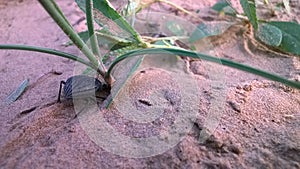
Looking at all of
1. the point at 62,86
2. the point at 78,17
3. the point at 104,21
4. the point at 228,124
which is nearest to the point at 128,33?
the point at 104,21

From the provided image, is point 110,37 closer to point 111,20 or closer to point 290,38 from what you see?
point 111,20

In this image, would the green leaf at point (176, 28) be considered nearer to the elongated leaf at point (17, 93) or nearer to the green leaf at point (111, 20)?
the green leaf at point (111, 20)

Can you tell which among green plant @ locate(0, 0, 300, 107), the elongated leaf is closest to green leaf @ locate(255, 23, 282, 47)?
green plant @ locate(0, 0, 300, 107)

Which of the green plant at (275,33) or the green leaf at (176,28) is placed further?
the green leaf at (176,28)

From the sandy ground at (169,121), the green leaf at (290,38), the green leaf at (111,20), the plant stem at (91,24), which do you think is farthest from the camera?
the green leaf at (290,38)

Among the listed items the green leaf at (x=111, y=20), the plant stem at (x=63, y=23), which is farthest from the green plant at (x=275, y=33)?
the plant stem at (x=63, y=23)

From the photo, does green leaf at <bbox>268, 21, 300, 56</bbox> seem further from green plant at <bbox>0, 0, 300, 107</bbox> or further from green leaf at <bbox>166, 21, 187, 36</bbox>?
green leaf at <bbox>166, 21, 187, 36</bbox>

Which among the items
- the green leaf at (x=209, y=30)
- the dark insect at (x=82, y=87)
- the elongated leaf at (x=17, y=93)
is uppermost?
the green leaf at (x=209, y=30)
